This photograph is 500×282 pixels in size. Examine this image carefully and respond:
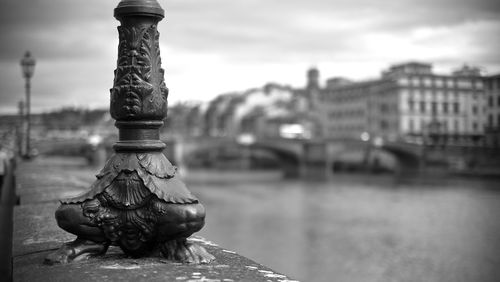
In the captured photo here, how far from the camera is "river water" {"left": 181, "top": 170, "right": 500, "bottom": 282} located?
51.8 feet

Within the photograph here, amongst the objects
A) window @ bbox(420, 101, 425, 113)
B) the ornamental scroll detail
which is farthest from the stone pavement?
window @ bbox(420, 101, 425, 113)

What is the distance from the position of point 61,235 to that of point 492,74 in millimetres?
53276

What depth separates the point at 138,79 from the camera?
3.05 metres

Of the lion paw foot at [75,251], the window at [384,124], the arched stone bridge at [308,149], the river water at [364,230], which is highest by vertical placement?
the window at [384,124]

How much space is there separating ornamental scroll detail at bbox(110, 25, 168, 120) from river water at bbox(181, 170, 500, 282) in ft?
38.7

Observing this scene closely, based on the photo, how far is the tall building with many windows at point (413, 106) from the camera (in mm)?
57312

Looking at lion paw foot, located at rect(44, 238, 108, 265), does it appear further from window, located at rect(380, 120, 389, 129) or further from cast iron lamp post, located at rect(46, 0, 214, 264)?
window, located at rect(380, 120, 389, 129)

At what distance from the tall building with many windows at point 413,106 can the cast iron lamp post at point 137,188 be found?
176 ft

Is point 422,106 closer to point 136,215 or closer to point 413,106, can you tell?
point 413,106

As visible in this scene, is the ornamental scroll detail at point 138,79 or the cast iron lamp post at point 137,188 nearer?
the cast iron lamp post at point 137,188

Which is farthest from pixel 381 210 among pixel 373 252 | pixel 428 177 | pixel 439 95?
pixel 439 95

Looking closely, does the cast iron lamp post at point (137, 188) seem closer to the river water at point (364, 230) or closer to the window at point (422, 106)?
the river water at point (364, 230)

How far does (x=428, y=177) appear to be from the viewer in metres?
47.2

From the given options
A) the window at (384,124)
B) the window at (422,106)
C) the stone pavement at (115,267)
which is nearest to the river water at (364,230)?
the stone pavement at (115,267)
